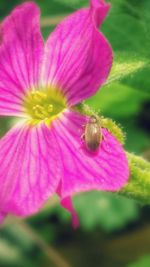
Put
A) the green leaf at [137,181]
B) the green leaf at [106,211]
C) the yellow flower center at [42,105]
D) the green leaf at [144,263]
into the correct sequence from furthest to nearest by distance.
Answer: the green leaf at [106,211]
the green leaf at [144,263]
the yellow flower center at [42,105]
the green leaf at [137,181]

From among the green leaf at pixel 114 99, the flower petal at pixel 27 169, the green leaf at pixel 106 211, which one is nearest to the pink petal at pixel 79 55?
the flower petal at pixel 27 169

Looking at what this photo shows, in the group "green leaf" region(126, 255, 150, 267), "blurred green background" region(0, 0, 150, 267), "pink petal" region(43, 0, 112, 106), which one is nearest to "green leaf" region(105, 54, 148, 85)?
"pink petal" region(43, 0, 112, 106)

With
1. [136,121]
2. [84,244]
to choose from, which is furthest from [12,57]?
[84,244]

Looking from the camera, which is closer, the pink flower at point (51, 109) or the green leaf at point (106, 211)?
the pink flower at point (51, 109)

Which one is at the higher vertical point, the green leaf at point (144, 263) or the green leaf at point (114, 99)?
the green leaf at point (114, 99)

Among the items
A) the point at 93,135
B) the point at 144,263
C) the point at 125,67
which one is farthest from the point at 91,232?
the point at 93,135

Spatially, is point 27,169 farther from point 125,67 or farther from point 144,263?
point 144,263

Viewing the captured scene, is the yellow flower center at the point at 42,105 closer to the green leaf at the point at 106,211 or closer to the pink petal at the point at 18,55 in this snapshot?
the pink petal at the point at 18,55
